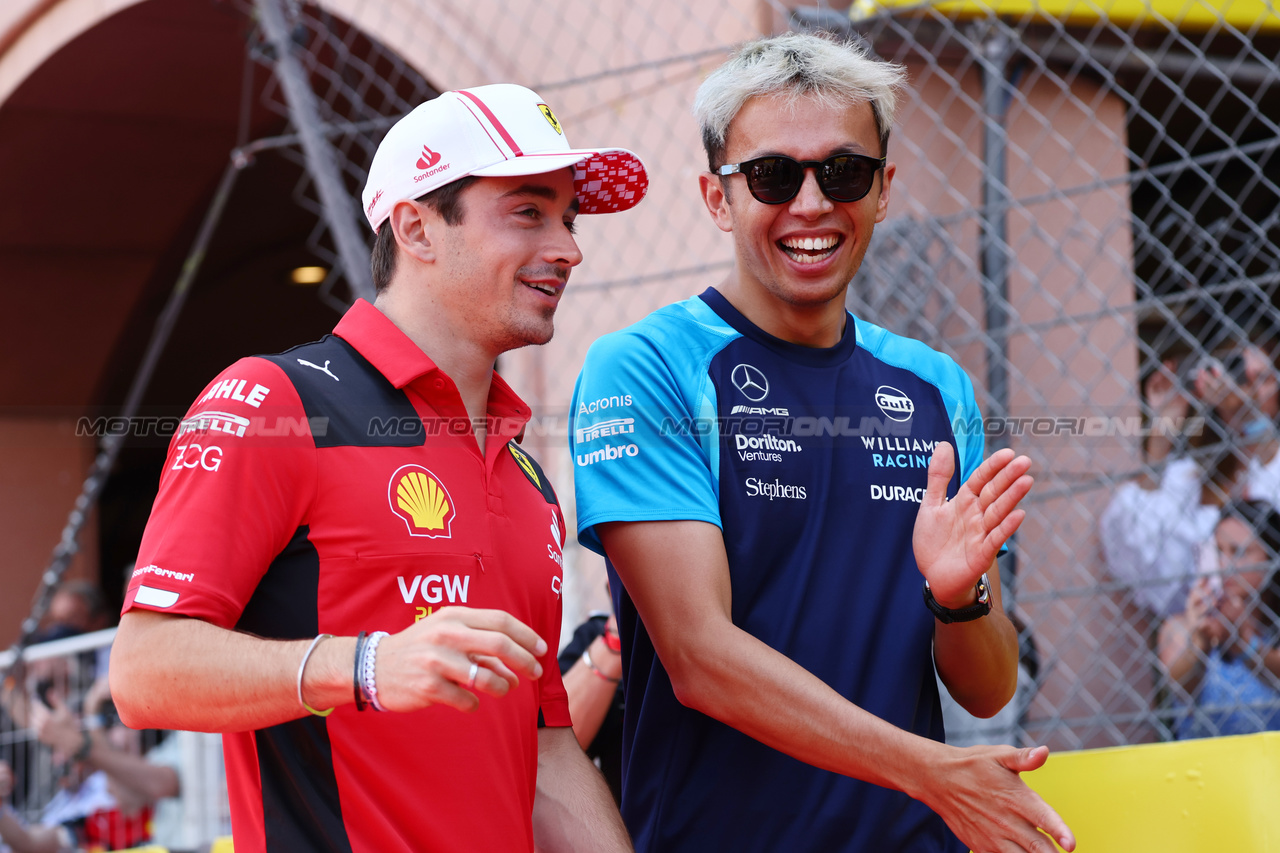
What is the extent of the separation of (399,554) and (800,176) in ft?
3.31

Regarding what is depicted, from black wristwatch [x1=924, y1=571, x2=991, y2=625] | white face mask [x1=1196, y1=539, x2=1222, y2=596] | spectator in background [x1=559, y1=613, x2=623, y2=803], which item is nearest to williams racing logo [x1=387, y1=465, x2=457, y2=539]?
black wristwatch [x1=924, y1=571, x2=991, y2=625]

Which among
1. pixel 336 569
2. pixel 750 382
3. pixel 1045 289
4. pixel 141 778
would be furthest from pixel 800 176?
pixel 141 778

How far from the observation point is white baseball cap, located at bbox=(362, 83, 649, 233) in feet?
7.09

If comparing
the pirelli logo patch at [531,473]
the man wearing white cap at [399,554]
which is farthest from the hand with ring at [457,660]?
the pirelli logo patch at [531,473]

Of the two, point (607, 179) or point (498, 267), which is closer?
point (498, 267)

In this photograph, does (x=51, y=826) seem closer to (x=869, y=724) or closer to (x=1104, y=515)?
(x=1104, y=515)

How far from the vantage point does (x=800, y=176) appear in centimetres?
229

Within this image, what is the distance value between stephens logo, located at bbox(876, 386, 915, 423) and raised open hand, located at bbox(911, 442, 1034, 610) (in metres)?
0.29

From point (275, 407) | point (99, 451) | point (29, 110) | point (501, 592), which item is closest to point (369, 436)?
point (275, 407)

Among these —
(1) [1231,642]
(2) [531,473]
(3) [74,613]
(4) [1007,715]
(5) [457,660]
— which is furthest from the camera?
(3) [74,613]

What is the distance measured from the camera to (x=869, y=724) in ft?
6.22

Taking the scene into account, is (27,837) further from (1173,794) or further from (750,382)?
(1173,794)

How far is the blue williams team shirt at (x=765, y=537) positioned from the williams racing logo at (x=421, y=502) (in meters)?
0.33

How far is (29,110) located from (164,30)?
1.18 metres
